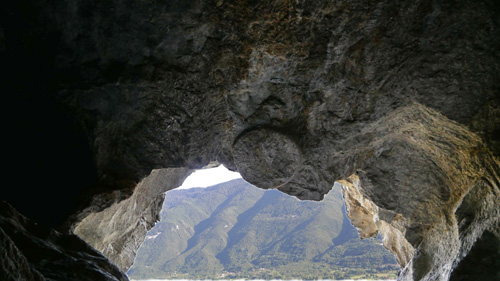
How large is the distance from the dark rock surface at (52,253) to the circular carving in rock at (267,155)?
2.85m

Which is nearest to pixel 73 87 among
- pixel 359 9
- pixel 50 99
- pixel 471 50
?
pixel 50 99

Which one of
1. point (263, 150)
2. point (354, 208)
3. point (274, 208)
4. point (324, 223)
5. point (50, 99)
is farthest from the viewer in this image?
point (274, 208)

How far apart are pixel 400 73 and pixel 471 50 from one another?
886 mm

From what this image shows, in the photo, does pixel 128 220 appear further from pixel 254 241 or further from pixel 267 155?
pixel 254 241

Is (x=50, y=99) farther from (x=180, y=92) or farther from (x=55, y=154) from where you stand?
(x=180, y=92)

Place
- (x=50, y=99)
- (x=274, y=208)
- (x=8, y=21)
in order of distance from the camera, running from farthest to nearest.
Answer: (x=274, y=208), (x=50, y=99), (x=8, y=21)

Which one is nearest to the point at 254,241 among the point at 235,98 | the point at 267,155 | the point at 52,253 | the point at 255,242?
the point at 255,242

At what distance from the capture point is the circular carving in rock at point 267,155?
17.6 ft

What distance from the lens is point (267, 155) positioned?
215 inches

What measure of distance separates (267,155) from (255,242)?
7345cm

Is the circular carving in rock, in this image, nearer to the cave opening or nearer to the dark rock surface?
the dark rock surface

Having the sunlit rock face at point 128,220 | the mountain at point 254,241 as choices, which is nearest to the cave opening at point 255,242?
the mountain at point 254,241

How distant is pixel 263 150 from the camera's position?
214 inches

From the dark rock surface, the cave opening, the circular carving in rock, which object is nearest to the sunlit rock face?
the dark rock surface
